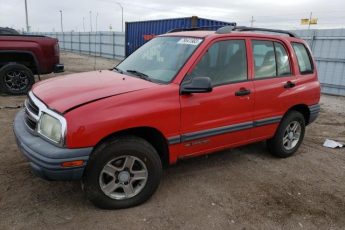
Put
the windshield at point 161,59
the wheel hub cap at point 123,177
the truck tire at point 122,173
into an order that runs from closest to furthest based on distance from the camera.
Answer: the truck tire at point 122,173 → the wheel hub cap at point 123,177 → the windshield at point 161,59

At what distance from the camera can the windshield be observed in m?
3.95

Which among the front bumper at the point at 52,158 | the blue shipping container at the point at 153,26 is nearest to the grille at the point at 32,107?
the front bumper at the point at 52,158

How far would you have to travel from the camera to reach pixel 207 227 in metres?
3.33

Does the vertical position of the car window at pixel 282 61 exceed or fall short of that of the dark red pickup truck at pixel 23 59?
it exceeds it

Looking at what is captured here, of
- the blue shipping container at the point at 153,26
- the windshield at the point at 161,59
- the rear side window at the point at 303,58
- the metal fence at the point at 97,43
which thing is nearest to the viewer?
the windshield at the point at 161,59

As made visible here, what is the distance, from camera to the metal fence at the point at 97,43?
85.6 feet

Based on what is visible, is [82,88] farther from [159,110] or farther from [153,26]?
[153,26]

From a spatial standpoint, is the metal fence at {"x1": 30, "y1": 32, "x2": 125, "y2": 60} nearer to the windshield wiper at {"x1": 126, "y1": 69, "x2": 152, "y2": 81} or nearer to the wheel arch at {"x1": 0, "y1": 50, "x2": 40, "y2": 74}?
the wheel arch at {"x1": 0, "y1": 50, "x2": 40, "y2": 74}

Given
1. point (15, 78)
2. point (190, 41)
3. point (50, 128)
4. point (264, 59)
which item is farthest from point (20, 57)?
point (264, 59)

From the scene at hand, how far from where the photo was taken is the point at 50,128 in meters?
3.20

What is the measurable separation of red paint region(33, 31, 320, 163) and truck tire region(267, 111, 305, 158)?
0.55 feet

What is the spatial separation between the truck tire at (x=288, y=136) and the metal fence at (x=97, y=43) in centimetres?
2110

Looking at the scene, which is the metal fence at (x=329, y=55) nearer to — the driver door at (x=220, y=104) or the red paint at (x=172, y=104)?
the red paint at (x=172, y=104)

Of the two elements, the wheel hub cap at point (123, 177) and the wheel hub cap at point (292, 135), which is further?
the wheel hub cap at point (292, 135)
